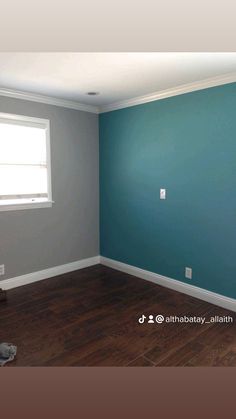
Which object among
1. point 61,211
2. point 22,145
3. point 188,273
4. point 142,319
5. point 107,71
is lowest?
point 142,319

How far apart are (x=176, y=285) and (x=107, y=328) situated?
1131 millimetres

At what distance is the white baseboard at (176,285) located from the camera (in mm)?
2906

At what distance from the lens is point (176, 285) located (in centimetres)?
333

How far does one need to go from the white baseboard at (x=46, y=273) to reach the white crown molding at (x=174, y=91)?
2.21 m

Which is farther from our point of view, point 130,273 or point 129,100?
point 130,273

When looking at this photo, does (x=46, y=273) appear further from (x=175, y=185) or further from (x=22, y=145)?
(x=175, y=185)

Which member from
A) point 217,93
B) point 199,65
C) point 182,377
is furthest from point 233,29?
point 217,93

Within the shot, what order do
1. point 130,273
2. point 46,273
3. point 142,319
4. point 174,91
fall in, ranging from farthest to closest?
point 130,273 → point 46,273 → point 174,91 → point 142,319

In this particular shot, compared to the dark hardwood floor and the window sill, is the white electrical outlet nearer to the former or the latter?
the dark hardwood floor

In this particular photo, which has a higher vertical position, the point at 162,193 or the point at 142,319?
the point at 162,193

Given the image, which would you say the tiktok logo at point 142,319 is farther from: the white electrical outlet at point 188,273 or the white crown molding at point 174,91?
the white crown molding at point 174,91

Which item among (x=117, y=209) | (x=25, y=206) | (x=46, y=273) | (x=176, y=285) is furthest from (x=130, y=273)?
(x=25, y=206)

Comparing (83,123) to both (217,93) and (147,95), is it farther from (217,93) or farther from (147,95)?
(217,93)

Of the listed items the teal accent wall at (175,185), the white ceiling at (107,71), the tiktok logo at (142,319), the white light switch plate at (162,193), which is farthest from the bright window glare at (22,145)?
the tiktok logo at (142,319)
